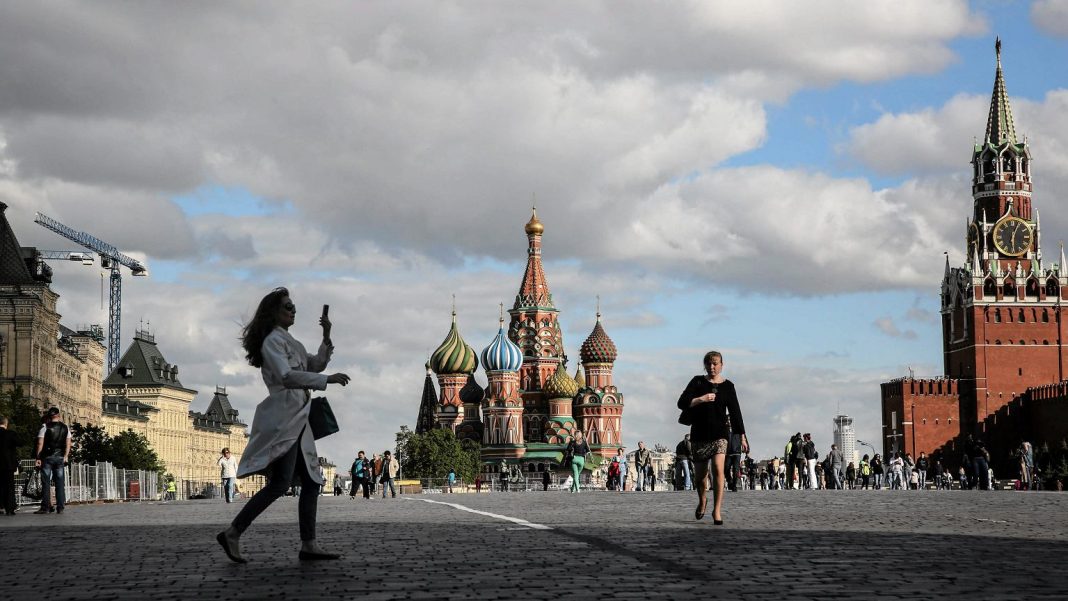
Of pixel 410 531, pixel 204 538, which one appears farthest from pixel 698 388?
pixel 204 538

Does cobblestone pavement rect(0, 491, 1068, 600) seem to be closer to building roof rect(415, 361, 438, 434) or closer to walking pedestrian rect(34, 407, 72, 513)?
walking pedestrian rect(34, 407, 72, 513)

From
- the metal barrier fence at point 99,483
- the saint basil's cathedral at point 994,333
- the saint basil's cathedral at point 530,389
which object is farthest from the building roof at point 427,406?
the metal barrier fence at point 99,483

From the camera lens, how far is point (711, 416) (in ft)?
51.3

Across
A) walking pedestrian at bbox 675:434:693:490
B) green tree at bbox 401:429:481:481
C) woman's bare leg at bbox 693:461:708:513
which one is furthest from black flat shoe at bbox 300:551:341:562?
green tree at bbox 401:429:481:481

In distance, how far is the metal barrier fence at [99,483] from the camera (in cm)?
3934

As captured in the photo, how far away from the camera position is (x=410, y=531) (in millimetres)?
15500

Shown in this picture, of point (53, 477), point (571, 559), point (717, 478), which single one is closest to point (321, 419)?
point (571, 559)

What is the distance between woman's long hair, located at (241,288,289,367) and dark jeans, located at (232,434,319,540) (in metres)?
0.76

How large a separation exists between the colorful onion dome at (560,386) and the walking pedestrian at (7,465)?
409 feet

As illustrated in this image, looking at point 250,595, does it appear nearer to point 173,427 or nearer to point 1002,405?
point 1002,405

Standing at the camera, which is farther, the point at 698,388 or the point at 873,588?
the point at 698,388

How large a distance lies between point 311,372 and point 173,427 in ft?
506

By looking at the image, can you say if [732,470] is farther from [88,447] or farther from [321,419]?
[88,447]

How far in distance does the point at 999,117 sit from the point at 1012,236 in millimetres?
12503
